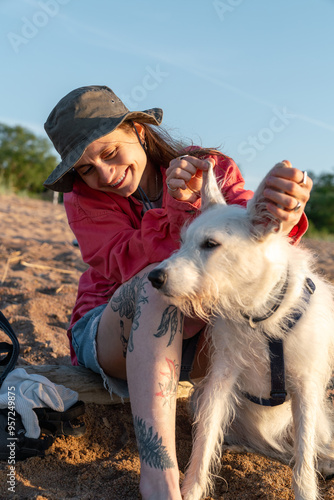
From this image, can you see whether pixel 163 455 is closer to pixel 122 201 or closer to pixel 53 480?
pixel 53 480

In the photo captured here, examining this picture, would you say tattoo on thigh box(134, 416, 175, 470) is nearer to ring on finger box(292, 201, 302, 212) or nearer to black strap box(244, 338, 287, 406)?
black strap box(244, 338, 287, 406)

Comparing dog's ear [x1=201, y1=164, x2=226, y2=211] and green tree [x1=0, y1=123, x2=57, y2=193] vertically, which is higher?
dog's ear [x1=201, y1=164, x2=226, y2=211]

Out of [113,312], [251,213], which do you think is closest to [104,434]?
[113,312]

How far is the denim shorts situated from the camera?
2785 mm

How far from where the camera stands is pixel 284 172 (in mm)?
1999

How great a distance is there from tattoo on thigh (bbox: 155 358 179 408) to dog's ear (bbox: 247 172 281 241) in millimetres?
794

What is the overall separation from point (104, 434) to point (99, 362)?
19.1 inches

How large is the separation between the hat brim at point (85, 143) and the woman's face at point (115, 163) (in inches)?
2.2

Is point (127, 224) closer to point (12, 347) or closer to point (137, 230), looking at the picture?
point (137, 230)

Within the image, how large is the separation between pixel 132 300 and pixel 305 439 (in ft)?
3.81

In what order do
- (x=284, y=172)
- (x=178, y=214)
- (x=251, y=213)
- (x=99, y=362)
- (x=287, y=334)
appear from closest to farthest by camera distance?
(x=284, y=172) < (x=251, y=213) < (x=287, y=334) < (x=178, y=214) < (x=99, y=362)

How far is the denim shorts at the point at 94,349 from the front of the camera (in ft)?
9.14

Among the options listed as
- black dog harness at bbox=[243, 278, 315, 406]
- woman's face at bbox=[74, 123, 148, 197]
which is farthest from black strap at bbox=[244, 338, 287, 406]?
woman's face at bbox=[74, 123, 148, 197]

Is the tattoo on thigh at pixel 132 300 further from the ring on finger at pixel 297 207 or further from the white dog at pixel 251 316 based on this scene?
the ring on finger at pixel 297 207
